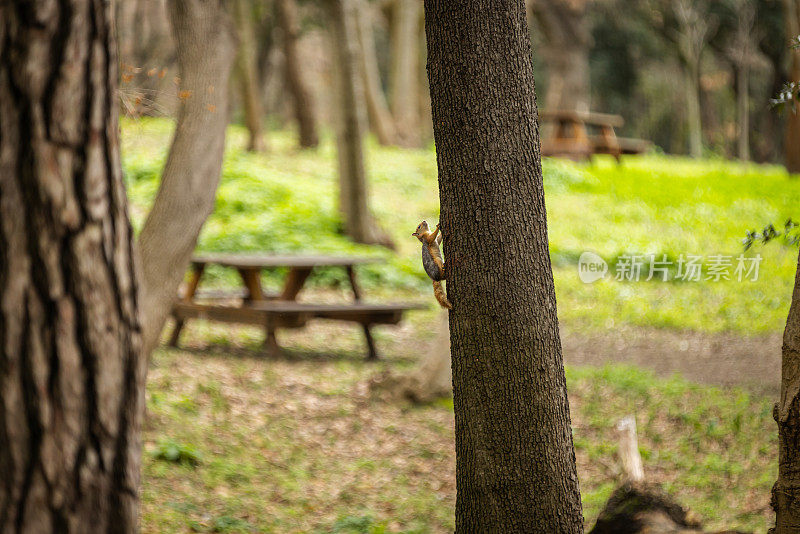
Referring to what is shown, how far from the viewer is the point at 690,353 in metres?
9.56

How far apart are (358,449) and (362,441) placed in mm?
173

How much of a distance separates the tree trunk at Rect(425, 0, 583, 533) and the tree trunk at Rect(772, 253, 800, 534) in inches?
35.0

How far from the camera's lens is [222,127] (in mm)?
7043

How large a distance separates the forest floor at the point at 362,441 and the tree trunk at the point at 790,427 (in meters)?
1.88

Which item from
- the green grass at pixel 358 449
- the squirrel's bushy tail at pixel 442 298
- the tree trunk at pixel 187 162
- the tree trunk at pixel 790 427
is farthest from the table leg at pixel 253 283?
the tree trunk at pixel 790 427

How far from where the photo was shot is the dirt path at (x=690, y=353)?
8633mm

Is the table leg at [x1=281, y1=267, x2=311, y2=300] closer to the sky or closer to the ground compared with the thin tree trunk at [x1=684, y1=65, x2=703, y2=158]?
closer to the ground

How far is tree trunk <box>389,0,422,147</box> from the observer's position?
23.6 meters

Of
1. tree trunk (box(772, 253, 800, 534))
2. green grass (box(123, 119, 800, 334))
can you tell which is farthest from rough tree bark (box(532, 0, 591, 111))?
tree trunk (box(772, 253, 800, 534))

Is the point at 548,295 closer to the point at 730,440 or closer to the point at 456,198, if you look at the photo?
the point at 456,198

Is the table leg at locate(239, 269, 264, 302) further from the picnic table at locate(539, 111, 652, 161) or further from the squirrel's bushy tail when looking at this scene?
the picnic table at locate(539, 111, 652, 161)

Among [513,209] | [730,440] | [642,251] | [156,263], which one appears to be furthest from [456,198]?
[642,251]

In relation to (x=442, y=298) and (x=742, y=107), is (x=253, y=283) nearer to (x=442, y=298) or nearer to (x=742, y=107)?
(x=442, y=298)

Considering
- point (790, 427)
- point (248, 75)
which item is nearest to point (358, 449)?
point (790, 427)
